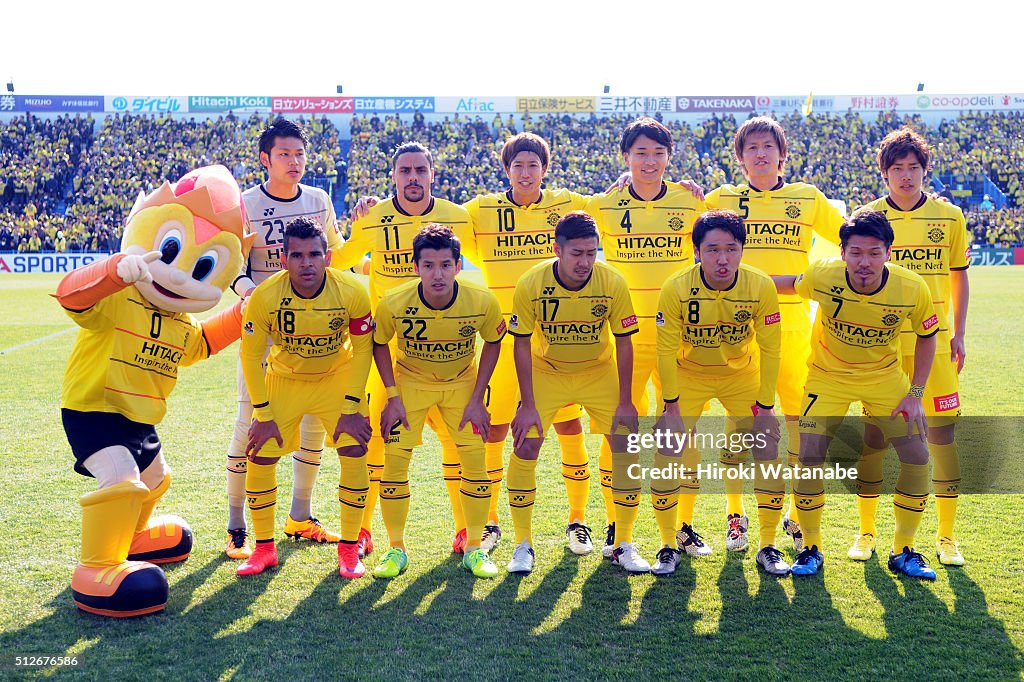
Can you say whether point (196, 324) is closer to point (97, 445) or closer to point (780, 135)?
point (97, 445)

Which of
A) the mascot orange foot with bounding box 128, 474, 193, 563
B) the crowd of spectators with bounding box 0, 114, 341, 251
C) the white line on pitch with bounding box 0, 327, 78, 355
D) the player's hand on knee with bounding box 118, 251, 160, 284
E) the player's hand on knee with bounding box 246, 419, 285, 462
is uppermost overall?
the crowd of spectators with bounding box 0, 114, 341, 251

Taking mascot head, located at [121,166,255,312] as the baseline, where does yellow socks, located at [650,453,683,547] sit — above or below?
below

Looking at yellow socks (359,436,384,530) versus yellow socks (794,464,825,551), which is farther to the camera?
yellow socks (359,436,384,530)

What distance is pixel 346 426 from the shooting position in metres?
4.74

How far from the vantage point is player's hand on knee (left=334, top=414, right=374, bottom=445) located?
475cm

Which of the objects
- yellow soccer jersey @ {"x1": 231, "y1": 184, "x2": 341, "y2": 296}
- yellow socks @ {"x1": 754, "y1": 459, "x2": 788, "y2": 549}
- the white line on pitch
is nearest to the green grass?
yellow socks @ {"x1": 754, "y1": 459, "x2": 788, "y2": 549}

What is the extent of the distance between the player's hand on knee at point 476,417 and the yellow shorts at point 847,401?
1866 mm

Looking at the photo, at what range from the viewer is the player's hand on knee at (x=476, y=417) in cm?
483

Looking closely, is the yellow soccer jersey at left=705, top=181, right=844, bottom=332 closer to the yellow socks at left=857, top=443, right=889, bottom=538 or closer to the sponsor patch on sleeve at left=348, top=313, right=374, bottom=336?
the yellow socks at left=857, top=443, right=889, bottom=538

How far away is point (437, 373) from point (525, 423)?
611mm

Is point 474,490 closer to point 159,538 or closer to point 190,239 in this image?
point 159,538

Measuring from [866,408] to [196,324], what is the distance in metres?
4.07

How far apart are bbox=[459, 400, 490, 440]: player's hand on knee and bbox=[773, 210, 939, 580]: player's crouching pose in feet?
6.10

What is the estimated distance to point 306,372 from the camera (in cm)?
494
